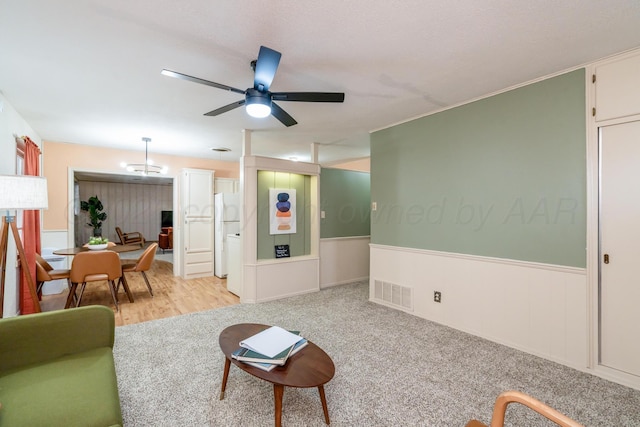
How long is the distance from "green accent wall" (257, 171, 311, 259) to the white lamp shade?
2400 millimetres

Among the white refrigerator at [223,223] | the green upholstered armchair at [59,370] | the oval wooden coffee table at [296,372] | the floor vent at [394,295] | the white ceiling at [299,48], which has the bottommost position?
the floor vent at [394,295]

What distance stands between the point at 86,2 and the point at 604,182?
3787mm

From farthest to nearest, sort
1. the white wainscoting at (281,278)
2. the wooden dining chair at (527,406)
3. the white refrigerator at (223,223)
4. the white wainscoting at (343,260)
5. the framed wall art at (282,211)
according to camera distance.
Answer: the white refrigerator at (223,223), the white wainscoting at (343,260), the framed wall art at (282,211), the white wainscoting at (281,278), the wooden dining chair at (527,406)

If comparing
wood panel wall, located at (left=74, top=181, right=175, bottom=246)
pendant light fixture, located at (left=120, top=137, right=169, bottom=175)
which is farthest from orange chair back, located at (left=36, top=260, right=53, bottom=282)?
wood panel wall, located at (left=74, top=181, right=175, bottom=246)

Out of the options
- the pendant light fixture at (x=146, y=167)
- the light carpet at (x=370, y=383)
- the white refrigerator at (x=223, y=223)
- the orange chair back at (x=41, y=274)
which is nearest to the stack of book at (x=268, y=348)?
the light carpet at (x=370, y=383)

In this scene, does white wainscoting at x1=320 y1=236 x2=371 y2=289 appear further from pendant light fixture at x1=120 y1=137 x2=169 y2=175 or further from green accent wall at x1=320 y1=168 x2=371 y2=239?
pendant light fixture at x1=120 y1=137 x2=169 y2=175

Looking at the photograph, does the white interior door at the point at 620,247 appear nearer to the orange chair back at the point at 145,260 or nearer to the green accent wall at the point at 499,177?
the green accent wall at the point at 499,177

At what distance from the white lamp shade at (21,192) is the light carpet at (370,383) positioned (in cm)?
145

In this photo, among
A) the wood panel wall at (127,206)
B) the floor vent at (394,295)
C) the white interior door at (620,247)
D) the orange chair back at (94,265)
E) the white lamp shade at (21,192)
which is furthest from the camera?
the wood panel wall at (127,206)

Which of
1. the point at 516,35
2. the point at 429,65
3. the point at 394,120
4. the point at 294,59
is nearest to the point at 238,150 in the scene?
the point at 394,120

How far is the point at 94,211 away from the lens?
30.0 feet

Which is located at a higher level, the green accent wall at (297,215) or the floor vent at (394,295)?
the green accent wall at (297,215)

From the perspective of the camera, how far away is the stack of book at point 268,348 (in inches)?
66.3

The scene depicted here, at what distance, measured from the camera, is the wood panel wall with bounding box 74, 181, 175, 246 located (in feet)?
32.0
